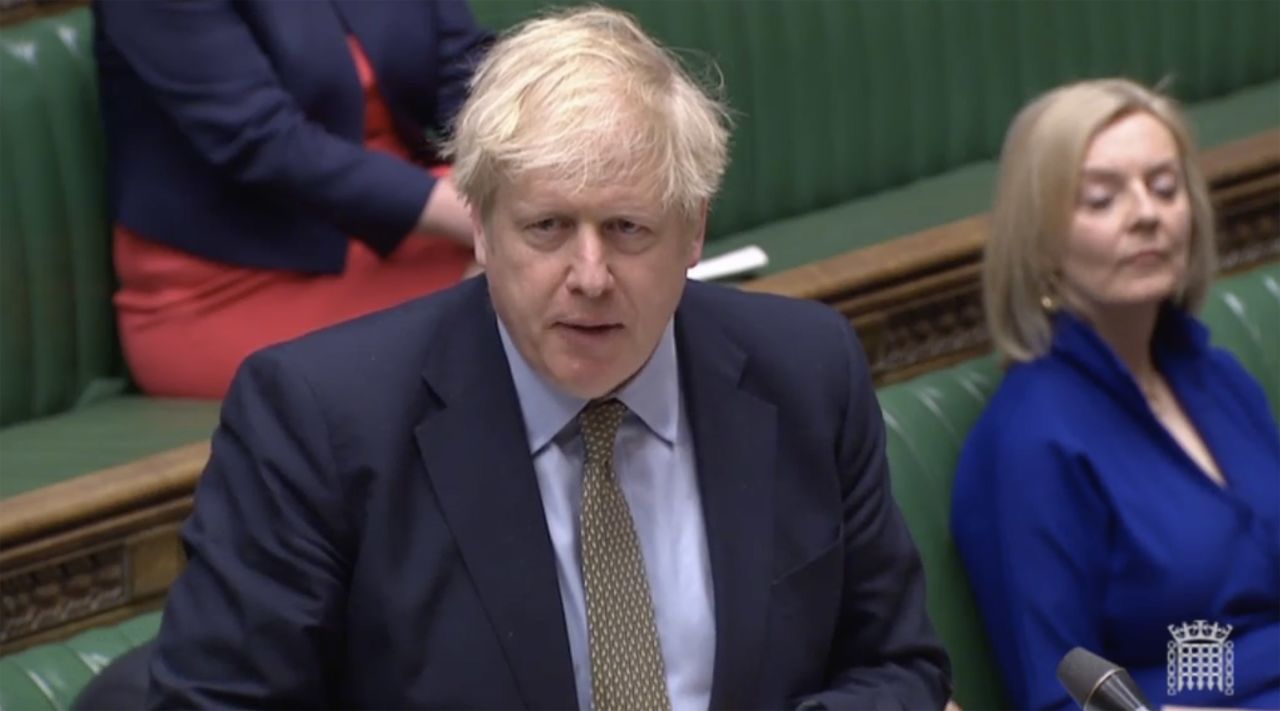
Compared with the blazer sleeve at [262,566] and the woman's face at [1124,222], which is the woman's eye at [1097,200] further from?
the blazer sleeve at [262,566]

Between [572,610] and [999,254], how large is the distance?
0.91 m

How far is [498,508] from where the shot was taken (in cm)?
166

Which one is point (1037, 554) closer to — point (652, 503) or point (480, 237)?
point (652, 503)

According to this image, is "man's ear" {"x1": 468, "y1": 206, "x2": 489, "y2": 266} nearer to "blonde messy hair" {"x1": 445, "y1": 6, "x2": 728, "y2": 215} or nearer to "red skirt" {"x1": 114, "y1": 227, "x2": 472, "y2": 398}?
"blonde messy hair" {"x1": 445, "y1": 6, "x2": 728, "y2": 215}

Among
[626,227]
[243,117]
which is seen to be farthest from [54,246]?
[626,227]

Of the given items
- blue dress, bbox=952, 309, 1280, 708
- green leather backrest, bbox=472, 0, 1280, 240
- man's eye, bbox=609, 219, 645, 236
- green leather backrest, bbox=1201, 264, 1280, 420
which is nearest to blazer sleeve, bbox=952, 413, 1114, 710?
blue dress, bbox=952, 309, 1280, 708

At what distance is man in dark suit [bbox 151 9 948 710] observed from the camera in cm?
157

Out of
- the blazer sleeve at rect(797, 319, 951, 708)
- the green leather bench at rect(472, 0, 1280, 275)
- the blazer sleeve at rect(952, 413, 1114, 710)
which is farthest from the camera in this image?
the green leather bench at rect(472, 0, 1280, 275)

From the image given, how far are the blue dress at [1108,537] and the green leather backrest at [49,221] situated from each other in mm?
1001

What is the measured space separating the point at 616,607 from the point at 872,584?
0.68 ft

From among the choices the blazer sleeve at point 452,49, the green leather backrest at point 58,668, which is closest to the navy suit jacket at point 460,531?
the green leather backrest at point 58,668

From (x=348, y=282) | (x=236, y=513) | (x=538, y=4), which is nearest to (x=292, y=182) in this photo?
(x=348, y=282)

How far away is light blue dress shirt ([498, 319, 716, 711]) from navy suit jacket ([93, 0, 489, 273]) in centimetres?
95

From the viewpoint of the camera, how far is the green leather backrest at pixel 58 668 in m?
2.00
